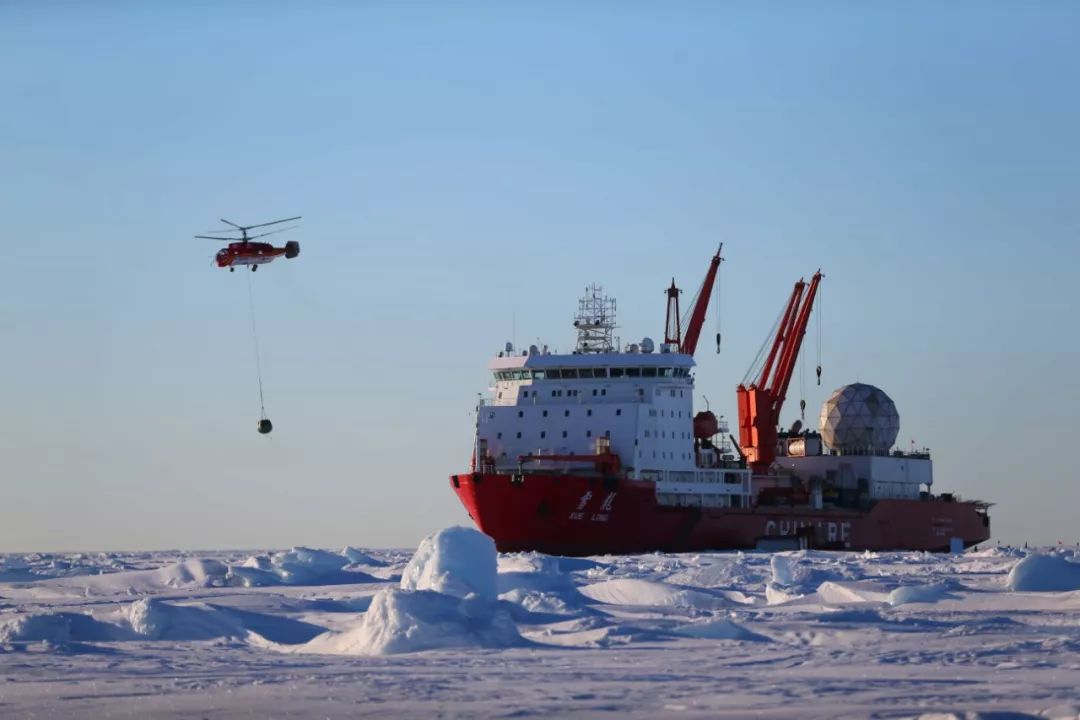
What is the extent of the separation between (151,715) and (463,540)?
32.0ft

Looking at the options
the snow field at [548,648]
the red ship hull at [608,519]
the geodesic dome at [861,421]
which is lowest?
the snow field at [548,648]

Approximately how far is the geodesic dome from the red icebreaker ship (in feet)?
0.19

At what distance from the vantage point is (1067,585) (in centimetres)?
2792

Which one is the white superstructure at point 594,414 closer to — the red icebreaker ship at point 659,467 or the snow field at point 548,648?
the red icebreaker ship at point 659,467

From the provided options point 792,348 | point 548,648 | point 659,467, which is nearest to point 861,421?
point 792,348

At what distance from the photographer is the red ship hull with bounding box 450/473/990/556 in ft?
149

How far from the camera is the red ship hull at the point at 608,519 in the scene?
45438 mm

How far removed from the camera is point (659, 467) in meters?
49.0

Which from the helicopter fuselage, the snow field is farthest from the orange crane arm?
the snow field

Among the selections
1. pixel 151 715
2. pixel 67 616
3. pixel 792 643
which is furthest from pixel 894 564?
pixel 151 715

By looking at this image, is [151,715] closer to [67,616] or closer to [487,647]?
[487,647]

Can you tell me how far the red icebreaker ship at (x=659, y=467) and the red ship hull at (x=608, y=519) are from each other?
0.04m

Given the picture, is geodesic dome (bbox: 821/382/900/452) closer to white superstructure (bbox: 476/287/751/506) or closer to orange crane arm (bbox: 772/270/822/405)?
orange crane arm (bbox: 772/270/822/405)

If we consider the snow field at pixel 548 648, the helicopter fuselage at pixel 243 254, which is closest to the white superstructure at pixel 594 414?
the helicopter fuselage at pixel 243 254
